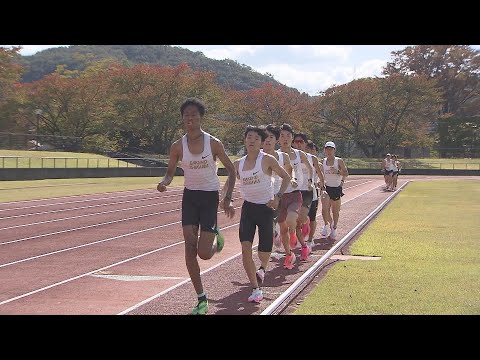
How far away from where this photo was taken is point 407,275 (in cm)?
1002

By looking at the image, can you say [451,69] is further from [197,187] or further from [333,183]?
[197,187]

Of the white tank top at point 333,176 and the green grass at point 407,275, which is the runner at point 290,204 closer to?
the green grass at point 407,275

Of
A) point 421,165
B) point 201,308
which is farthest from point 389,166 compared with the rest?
point 421,165

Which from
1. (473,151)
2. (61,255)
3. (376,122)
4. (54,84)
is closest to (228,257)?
(61,255)

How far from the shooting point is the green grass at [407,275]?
776 cm

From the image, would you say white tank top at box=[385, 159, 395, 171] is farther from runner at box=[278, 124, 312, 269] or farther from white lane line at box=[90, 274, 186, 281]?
white lane line at box=[90, 274, 186, 281]

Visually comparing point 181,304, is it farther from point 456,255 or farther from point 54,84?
point 54,84

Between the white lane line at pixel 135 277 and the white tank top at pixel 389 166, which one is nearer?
the white lane line at pixel 135 277

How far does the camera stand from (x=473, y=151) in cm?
8500

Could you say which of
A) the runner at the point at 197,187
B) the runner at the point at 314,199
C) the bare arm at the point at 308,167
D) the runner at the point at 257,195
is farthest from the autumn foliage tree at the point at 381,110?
the runner at the point at 197,187

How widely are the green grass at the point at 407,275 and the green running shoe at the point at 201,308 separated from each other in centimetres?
97

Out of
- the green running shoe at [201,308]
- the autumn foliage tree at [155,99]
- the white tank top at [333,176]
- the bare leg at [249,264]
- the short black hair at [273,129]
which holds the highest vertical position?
the autumn foliage tree at [155,99]

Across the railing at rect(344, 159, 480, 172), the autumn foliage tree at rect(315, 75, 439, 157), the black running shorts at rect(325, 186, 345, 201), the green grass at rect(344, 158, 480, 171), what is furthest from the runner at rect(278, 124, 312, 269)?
the autumn foliage tree at rect(315, 75, 439, 157)
